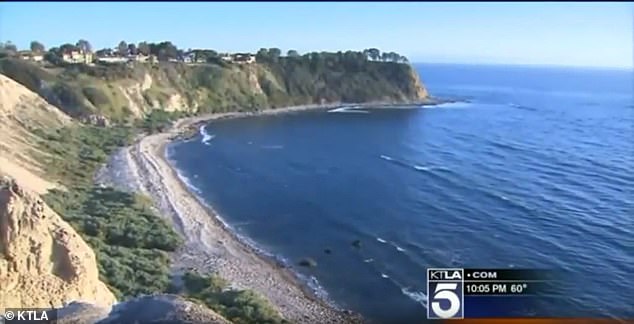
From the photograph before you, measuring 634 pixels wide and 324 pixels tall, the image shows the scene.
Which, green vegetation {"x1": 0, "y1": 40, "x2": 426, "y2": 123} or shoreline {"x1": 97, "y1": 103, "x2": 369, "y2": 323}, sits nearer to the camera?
shoreline {"x1": 97, "y1": 103, "x2": 369, "y2": 323}

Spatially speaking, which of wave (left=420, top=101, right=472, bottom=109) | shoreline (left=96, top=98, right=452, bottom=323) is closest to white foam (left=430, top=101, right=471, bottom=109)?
wave (left=420, top=101, right=472, bottom=109)

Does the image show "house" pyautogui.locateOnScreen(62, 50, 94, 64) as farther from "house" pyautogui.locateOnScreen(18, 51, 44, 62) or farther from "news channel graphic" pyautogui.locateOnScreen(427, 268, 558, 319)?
"news channel graphic" pyautogui.locateOnScreen(427, 268, 558, 319)

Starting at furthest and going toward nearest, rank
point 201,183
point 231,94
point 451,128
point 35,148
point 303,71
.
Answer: point 303,71 < point 231,94 < point 451,128 < point 201,183 < point 35,148

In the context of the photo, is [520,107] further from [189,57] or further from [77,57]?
[77,57]

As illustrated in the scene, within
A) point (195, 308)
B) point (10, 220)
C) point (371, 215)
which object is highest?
point (10, 220)

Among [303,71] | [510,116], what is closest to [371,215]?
[510,116]

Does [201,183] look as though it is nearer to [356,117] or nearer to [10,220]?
[10,220]

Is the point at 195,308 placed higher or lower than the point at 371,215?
higher

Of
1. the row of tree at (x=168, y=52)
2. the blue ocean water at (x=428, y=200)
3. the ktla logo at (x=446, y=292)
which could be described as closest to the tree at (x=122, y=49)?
the row of tree at (x=168, y=52)
